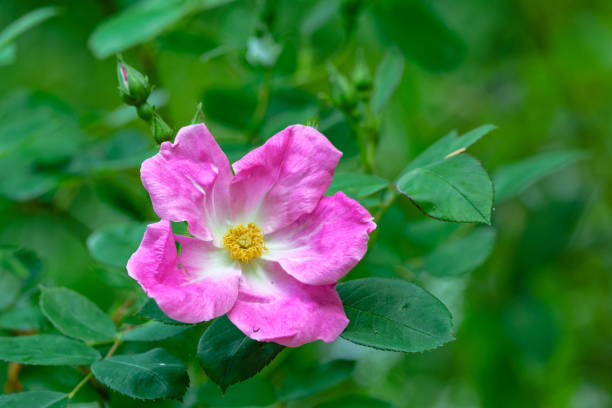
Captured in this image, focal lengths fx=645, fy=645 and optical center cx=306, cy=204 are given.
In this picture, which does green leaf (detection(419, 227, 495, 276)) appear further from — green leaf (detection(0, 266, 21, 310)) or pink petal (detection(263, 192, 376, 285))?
green leaf (detection(0, 266, 21, 310))

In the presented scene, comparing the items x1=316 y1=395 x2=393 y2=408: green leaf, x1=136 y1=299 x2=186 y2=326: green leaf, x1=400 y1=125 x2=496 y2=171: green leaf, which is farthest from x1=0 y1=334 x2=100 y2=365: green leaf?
x1=400 y1=125 x2=496 y2=171: green leaf

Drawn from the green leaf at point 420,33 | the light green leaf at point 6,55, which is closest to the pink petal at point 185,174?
the light green leaf at point 6,55

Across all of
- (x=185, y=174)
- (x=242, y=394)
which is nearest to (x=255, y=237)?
(x=185, y=174)

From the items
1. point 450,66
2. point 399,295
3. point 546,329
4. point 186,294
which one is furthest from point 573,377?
point 186,294

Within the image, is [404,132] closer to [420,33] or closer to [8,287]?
[420,33]

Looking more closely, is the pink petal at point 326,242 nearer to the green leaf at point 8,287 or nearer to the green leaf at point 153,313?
the green leaf at point 153,313

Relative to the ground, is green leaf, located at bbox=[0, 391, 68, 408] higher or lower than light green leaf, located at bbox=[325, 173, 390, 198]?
lower

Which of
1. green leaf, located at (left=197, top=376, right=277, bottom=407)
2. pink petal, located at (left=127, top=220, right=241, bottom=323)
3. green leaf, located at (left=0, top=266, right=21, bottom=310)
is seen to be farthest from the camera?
green leaf, located at (left=0, top=266, right=21, bottom=310)
